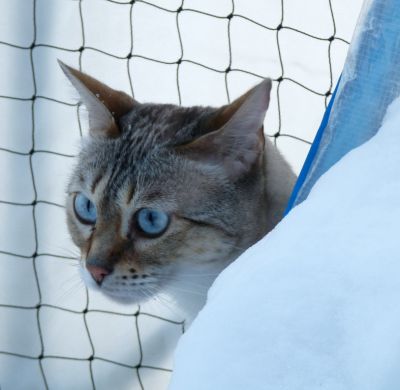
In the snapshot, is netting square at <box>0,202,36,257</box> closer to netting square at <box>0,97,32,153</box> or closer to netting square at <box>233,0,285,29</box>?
netting square at <box>0,97,32,153</box>

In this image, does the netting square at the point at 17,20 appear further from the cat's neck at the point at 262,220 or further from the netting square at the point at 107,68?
the cat's neck at the point at 262,220

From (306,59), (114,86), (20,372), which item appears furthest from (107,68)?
(20,372)

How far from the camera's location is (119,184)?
3.01 ft

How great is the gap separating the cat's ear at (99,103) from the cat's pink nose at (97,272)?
0.20 metres

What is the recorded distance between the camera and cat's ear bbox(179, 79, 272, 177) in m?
0.85

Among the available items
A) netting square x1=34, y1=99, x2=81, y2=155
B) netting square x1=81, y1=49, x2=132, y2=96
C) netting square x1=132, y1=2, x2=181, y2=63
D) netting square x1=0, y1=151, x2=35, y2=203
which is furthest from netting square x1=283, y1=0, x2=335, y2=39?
netting square x1=0, y1=151, x2=35, y2=203

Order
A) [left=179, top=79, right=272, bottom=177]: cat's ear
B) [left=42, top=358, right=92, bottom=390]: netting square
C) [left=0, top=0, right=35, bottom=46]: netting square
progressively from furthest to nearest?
[left=42, top=358, right=92, bottom=390]: netting square → [left=0, top=0, right=35, bottom=46]: netting square → [left=179, top=79, right=272, bottom=177]: cat's ear

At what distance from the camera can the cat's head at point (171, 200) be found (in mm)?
895

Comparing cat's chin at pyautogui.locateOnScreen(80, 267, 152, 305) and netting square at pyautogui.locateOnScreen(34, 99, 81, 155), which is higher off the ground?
Result: cat's chin at pyautogui.locateOnScreen(80, 267, 152, 305)

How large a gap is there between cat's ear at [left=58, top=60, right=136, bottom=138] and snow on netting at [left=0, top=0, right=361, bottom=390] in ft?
1.06

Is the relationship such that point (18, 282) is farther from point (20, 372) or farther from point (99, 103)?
point (99, 103)

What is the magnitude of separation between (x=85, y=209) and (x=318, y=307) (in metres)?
0.59

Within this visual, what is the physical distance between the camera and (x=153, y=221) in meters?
0.90

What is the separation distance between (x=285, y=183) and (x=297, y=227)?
1.67 ft
